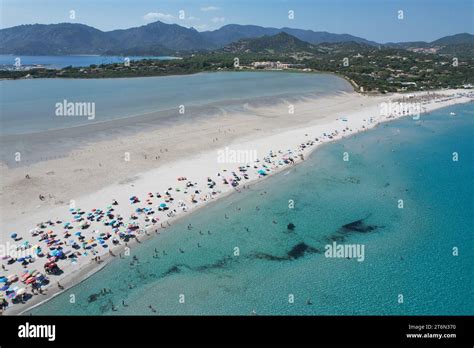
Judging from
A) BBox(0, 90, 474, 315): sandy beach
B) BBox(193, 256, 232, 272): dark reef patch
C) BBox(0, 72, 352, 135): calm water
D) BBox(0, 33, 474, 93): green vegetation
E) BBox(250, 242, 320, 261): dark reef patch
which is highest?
BBox(0, 33, 474, 93): green vegetation

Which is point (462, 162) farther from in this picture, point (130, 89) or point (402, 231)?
point (130, 89)

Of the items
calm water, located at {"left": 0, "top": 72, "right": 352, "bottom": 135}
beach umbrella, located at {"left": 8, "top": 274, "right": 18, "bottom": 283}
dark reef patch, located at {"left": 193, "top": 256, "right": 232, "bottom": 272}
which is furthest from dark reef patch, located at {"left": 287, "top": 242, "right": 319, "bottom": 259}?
calm water, located at {"left": 0, "top": 72, "right": 352, "bottom": 135}

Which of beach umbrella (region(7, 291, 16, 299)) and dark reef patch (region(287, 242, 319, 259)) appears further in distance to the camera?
dark reef patch (region(287, 242, 319, 259))

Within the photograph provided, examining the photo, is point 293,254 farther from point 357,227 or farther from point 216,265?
point 357,227

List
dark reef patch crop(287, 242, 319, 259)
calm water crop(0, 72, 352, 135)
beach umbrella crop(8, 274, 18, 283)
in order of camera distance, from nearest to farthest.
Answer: beach umbrella crop(8, 274, 18, 283) → dark reef patch crop(287, 242, 319, 259) → calm water crop(0, 72, 352, 135)

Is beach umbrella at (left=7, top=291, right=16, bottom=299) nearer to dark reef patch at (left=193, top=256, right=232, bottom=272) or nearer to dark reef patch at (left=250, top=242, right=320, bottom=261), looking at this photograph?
dark reef patch at (left=193, top=256, right=232, bottom=272)

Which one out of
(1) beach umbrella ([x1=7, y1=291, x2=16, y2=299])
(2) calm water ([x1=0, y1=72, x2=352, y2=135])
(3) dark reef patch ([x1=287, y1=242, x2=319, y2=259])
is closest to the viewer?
(1) beach umbrella ([x1=7, y1=291, x2=16, y2=299])
